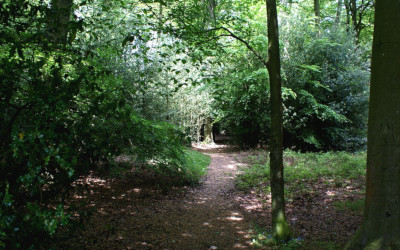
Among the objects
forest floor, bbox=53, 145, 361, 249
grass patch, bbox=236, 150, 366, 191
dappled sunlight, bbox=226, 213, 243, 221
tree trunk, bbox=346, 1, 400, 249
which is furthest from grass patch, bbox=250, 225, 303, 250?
grass patch, bbox=236, 150, 366, 191

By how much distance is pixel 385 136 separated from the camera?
313 cm

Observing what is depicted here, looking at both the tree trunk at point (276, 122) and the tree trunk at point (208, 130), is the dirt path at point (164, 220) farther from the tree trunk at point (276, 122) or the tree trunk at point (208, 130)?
the tree trunk at point (208, 130)

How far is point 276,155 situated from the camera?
4875 millimetres

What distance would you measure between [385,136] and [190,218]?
15.5 ft

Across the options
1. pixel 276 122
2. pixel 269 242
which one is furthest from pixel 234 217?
pixel 276 122

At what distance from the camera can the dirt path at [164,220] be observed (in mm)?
4809

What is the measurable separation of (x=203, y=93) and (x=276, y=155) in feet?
58.6

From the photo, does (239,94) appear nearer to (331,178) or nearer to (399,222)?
(331,178)

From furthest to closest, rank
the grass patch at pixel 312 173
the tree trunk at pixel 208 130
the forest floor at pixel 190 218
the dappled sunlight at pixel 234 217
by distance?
the tree trunk at pixel 208 130 < the grass patch at pixel 312 173 < the dappled sunlight at pixel 234 217 < the forest floor at pixel 190 218

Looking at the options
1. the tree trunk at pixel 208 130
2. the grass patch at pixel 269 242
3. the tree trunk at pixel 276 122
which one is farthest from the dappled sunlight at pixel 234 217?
the tree trunk at pixel 208 130

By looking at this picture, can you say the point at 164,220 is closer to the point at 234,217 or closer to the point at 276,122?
the point at 234,217

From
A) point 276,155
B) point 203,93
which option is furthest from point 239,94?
point 276,155

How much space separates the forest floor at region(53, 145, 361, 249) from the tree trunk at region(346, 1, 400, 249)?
145 cm

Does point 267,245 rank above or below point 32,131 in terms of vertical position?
below
